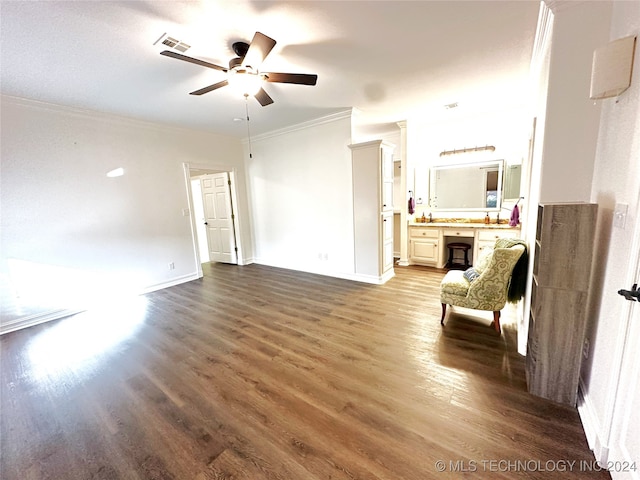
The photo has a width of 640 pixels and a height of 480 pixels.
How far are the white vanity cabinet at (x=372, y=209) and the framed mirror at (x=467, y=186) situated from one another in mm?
1437

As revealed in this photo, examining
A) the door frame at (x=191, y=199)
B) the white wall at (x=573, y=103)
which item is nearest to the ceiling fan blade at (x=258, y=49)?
the white wall at (x=573, y=103)

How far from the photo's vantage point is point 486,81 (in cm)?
302

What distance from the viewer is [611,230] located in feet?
4.67

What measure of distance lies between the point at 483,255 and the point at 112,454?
3.50 m

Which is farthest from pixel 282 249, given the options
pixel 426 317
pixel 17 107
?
pixel 17 107

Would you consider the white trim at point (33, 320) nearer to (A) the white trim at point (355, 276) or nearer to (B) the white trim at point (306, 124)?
(A) the white trim at point (355, 276)

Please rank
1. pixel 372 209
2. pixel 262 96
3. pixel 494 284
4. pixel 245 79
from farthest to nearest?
1. pixel 372 209
2. pixel 262 96
3. pixel 494 284
4. pixel 245 79

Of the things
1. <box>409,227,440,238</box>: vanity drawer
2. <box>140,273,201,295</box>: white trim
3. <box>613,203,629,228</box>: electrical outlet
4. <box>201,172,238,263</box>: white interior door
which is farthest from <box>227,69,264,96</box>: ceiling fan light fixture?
<box>409,227,440,238</box>: vanity drawer

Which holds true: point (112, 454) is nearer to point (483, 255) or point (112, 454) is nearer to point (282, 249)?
Answer: point (483, 255)

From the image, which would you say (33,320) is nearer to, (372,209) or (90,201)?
(90,201)

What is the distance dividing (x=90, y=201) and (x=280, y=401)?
3.82 meters

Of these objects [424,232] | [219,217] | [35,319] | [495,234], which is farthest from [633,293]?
[219,217]

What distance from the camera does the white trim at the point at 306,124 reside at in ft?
13.0

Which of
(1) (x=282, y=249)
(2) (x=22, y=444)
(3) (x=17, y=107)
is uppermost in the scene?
(3) (x=17, y=107)
